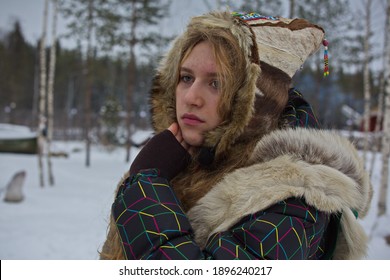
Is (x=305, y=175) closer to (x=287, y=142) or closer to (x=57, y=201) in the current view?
(x=287, y=142)

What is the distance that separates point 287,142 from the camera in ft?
3.53

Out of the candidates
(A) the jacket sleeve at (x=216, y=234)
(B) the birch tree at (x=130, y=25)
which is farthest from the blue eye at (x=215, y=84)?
(B) the birch tree at (x=130, y=25)

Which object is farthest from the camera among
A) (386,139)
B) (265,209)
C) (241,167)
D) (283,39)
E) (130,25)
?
(130,25)

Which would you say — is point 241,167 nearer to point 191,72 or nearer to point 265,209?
point 265,209

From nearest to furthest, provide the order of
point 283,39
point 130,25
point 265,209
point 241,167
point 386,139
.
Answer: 1. point 265,209
2. point 241,167
3. point 283,39
4. point 386,139
5. point 130,25

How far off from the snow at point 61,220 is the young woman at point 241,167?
590mm

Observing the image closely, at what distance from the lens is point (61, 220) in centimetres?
701

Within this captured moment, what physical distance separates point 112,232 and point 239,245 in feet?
1.99

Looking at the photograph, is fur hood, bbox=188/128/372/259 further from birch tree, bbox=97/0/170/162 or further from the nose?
birch tree, bbox=97/0/170/162

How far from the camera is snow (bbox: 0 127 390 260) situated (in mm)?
5316

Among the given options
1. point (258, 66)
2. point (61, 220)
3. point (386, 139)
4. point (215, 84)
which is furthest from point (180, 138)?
point (386, 139)

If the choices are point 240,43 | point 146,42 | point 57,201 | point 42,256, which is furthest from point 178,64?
point 146,42

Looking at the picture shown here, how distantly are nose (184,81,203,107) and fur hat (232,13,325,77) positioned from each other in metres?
0.27

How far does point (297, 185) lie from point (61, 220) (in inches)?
279
